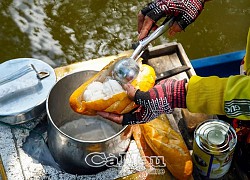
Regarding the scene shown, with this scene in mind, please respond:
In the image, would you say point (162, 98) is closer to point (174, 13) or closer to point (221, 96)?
point (221, 96)

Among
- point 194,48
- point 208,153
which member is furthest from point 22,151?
point 194,48

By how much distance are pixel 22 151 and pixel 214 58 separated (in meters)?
1.41

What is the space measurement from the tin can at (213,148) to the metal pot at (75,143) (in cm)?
32

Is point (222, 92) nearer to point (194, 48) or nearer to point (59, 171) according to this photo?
point (59, 171)

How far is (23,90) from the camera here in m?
1.91

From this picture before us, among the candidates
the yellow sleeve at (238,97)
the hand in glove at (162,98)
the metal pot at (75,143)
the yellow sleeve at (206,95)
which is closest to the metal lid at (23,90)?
the metal pot at (75,143)

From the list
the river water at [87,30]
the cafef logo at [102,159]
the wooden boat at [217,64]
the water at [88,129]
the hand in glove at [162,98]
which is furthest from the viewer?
the river water at [87,30]

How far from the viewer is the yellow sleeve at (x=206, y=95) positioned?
1539 mm

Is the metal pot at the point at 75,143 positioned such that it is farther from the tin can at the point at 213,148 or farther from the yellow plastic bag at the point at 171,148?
the tin can at the point at 213,148

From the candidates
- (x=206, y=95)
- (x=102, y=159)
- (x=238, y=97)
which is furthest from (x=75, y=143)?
(x=238, y=97)

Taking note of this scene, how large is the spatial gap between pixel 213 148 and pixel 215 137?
0.20ft

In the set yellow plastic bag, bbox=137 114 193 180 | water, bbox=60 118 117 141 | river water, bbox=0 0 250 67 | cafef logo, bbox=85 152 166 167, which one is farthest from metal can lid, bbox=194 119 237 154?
river water, bbox=0 0 250 67

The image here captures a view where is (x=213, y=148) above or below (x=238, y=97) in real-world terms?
below

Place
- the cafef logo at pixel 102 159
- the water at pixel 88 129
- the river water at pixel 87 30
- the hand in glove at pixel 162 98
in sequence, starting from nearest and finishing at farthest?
the hand in glove at pixel 162 98 < the cafef logo at pixel 102 159 < the water at pixel 88 129 < the river water at pixel 87 30
